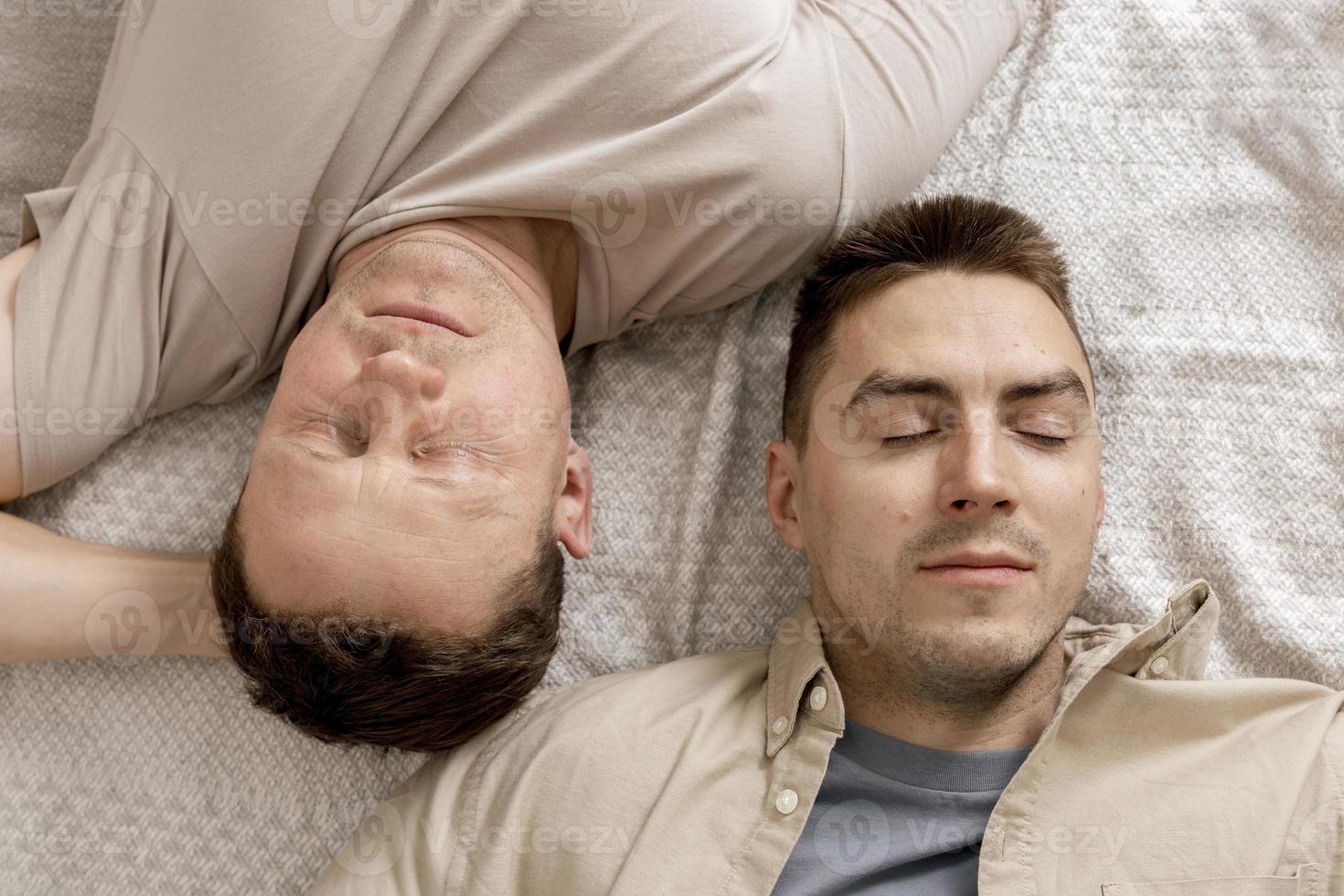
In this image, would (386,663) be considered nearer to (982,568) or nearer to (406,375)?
(406,375)

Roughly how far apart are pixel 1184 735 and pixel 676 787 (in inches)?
29.7

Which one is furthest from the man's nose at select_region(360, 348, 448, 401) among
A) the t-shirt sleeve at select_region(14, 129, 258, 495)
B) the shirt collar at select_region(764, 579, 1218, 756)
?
the shirt collar at select_region(764, 579, 1218, 756)

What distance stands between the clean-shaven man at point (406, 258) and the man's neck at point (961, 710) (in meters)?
0.51

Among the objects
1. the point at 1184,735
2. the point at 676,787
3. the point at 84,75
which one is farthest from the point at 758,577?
the point at 84,75

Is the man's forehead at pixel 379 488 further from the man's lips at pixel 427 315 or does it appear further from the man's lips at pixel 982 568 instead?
the man's lips at pixel 982 568

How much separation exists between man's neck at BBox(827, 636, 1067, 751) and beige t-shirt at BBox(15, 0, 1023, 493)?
0.74 metres

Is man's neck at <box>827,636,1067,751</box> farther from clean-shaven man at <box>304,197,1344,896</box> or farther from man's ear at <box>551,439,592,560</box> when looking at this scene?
man's ear at <box>551,439,592,560</box>

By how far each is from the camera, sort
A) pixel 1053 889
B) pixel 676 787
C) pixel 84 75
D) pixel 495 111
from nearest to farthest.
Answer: pixel 1053 889
pixel 676 787
pixel 495 111
pixel 84 75

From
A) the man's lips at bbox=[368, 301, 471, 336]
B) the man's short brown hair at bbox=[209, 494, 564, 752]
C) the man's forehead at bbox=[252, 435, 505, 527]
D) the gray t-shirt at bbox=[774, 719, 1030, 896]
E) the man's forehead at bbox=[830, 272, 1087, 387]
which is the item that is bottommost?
the gray t-shirt at bbox=[774, 719, 1030, 896]

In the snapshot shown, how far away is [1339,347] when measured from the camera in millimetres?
1868

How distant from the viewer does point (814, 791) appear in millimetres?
1600

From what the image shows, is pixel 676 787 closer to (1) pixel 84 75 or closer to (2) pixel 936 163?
(2) pixel 936 163

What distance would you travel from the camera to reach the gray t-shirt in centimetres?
158

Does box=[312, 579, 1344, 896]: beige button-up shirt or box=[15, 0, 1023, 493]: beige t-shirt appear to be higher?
box=[15, 0, 1023, 493]: beige t-shirt
